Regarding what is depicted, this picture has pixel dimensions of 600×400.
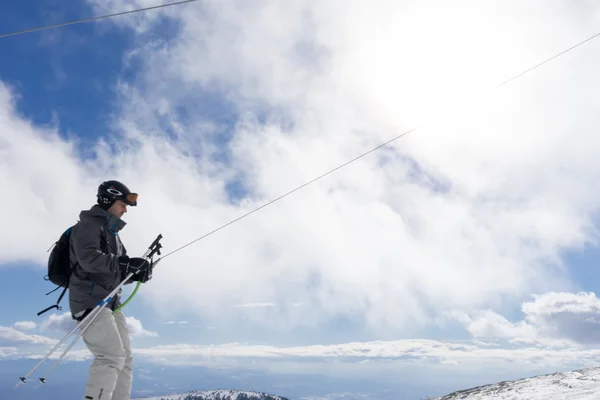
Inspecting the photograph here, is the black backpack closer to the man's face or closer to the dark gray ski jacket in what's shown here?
the dark gray ski jacket

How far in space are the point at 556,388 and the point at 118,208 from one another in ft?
30.2

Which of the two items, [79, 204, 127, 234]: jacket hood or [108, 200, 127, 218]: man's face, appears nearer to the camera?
[79, 204, 127, 234]: jacket hood

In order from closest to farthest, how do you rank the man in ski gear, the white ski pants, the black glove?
the white ski pants → the man in ski gear → the black glove

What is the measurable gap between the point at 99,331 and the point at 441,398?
33.0 feet

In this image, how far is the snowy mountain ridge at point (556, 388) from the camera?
309 inches

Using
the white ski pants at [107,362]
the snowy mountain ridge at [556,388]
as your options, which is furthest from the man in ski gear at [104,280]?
the snowy mountain ridge at [556,388]

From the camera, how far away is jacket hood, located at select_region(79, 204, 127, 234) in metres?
7.94

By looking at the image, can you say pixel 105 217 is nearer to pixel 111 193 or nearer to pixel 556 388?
pixel 111 193

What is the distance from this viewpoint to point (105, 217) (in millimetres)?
8117

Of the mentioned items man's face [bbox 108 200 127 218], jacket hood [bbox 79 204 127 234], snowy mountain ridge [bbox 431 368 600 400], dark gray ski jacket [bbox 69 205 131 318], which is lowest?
snowy mountain ridge [bbox 431 368 600 400]

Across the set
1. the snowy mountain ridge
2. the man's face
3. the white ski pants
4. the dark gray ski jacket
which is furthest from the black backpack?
the snowy mountain ridge

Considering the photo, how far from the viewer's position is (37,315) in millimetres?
8047

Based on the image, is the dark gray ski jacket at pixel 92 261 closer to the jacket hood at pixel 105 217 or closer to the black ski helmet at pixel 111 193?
the jacket hood at pixel 105 217

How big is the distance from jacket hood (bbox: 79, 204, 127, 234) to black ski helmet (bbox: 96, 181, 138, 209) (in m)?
0.17
